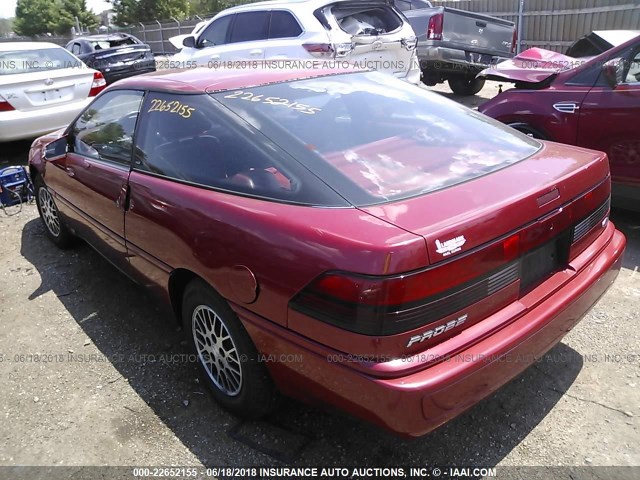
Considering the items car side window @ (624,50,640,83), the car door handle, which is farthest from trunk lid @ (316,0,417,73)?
car side window @ (624,50,640,83)

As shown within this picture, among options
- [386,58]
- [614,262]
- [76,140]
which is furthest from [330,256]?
[386,58]

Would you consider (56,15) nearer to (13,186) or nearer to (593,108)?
(13,186)

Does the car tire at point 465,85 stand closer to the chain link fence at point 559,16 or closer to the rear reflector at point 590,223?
the chain link fence at point 559,16

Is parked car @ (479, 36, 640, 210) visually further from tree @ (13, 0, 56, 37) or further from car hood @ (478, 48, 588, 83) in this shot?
tree @ (13, 0, 56, 37)

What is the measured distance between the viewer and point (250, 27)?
27.5ft

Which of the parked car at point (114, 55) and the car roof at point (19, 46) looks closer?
the car roof at point (19, 46)

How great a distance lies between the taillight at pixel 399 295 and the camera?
1797 millimetres

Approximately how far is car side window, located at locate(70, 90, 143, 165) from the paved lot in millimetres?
1088

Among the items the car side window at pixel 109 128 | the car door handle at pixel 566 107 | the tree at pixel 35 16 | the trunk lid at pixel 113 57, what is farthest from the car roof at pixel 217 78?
the tree at pixel 35 16

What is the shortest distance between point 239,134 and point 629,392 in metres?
2.31

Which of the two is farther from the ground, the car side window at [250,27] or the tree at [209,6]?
the tree at [209,6]

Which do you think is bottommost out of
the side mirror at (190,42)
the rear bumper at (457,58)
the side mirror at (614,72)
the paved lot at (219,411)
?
the paved lot at (219,411)

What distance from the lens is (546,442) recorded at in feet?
7.88

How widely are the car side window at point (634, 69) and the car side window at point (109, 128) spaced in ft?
12.3
